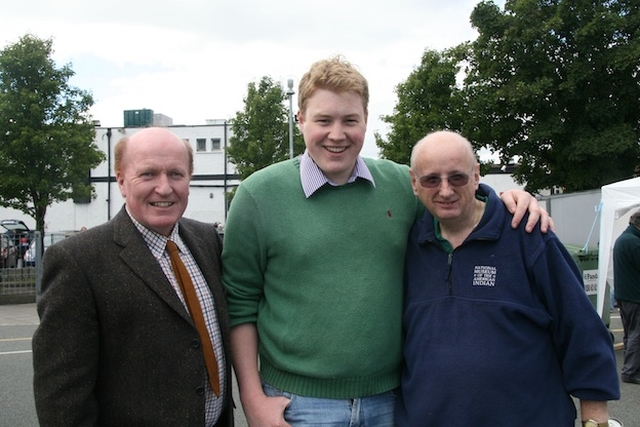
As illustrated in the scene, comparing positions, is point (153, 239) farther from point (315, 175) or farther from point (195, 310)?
point (315, 175)

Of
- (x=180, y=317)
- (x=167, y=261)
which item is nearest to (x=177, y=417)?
(x=180, y=317)

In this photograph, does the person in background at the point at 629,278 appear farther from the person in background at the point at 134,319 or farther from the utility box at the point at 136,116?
the utility box at the point at 136,116

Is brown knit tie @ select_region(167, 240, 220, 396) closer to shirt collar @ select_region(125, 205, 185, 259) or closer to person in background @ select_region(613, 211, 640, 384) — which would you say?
shirt collar @ select_region(125, 205, 185, 259)

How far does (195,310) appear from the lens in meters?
2.33

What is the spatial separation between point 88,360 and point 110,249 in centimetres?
42

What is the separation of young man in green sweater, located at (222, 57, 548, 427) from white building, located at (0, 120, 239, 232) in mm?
36861

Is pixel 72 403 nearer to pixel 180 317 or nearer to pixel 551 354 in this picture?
pixel 180 317

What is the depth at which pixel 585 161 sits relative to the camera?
23594mm

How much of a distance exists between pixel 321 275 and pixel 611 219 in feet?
28.2

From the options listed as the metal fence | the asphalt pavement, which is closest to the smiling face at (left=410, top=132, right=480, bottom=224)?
the asphalt pavement

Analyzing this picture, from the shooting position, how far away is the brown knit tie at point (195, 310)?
7.61ft

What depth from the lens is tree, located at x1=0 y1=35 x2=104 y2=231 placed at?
1792 centimetres

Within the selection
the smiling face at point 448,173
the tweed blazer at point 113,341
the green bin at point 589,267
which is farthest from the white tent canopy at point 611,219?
the tweed blazer at point 113,341

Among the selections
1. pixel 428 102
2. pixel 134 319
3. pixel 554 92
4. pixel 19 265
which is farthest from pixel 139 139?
pixel 428 102
